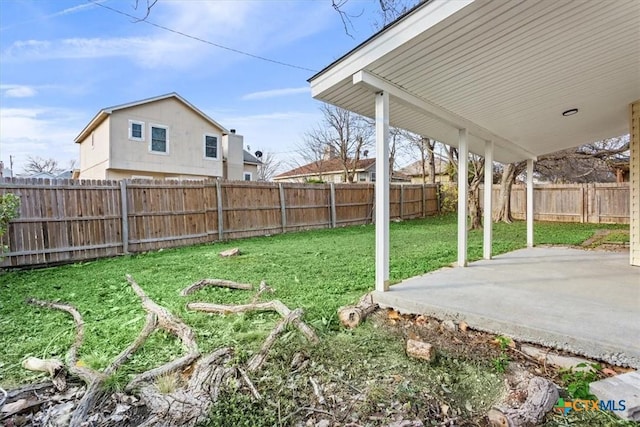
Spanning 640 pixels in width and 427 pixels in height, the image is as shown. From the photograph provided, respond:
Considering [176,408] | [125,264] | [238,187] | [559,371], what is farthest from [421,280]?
[238,187]

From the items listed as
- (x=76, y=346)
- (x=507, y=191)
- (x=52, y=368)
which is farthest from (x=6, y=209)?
(x=507, y=191)

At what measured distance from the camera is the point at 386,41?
270 cm

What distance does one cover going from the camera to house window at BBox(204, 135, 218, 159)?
1532 cm

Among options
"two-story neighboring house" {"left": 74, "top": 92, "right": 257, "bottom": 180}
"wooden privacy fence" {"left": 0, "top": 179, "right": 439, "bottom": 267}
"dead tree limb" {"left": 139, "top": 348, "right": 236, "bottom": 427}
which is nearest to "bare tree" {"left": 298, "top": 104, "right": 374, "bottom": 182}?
"two-story neighboring house" {"left": 74, "top": 92, "right": 257, "bottom": 180}

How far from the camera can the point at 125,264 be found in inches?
230

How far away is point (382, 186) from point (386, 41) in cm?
130

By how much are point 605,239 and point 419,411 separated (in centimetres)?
866

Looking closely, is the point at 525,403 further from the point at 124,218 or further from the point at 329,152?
the point at 329,152

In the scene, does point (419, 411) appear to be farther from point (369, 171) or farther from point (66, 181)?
point (369, 171)

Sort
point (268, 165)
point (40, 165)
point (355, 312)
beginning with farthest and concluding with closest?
point (268, 165), point (40, 165), point (355, 312)

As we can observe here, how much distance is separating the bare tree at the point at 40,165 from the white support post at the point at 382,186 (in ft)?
98.2

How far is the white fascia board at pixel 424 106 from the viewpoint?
3.04 meters

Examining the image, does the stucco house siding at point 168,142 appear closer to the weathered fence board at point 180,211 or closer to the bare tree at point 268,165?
the weathered fence board at point 180,211

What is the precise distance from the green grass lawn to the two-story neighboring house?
302 inches
